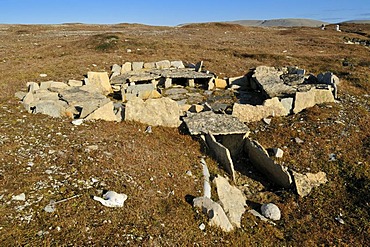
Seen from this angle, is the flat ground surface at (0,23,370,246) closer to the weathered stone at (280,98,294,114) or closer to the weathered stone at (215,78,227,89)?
the weathered stone at (280,98,294,114)

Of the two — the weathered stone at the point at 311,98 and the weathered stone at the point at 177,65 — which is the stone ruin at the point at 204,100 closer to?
the weathered stone at the point at 311,98

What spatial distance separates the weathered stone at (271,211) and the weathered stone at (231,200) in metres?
0.56

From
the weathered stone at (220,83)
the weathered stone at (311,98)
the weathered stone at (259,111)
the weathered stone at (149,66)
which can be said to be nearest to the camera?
the weathered stone at (259,111)

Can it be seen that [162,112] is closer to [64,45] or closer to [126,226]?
[126,226]

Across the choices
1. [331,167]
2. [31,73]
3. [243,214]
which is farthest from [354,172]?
[31,73]

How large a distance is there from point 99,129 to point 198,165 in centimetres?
376

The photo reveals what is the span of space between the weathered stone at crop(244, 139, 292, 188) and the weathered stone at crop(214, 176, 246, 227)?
4.38ft

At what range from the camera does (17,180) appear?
6758 millimetres

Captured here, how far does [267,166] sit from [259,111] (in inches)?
161

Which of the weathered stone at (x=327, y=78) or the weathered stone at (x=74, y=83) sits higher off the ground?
the weathered stone at (x=327, y=78)

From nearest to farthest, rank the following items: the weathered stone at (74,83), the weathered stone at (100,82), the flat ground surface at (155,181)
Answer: the flat ground surface at (155,181)
the weathered stone at (74,83)
the weathered stone at (100,82)

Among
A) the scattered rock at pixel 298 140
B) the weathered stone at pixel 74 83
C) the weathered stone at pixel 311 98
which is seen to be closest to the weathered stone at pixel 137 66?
the weathered stone at pixel 74 83

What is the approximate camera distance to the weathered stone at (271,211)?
7613 mm

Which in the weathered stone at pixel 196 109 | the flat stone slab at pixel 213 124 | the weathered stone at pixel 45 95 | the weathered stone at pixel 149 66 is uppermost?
the weathered stone at pixel 149 66
